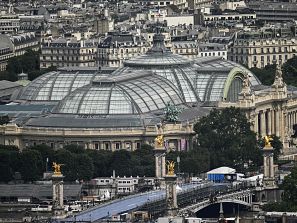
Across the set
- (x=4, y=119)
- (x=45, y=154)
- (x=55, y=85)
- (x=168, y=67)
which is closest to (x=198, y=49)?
(x=168, y=67)

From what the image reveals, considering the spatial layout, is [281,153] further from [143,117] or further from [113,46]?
[113,46]

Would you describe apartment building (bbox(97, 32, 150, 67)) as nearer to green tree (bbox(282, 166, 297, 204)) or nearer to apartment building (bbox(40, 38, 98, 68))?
apartment building (bbox(40, 38, 98, 68))

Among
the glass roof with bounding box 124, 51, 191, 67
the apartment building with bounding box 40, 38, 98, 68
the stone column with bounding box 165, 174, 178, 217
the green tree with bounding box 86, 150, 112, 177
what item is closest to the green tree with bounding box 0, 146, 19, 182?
the green tree with bounding box 86, 150, 112, 177

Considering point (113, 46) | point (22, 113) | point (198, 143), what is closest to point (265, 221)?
point (198, 143)

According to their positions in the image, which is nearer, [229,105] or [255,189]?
[255,189]

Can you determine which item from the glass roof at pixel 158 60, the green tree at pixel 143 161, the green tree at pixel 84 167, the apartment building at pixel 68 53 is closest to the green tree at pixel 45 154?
the green tree at pixel 84 167

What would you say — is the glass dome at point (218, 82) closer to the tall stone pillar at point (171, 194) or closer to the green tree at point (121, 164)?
the green tree at point (121, 164)

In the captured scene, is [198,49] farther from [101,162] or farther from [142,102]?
[101,162]
